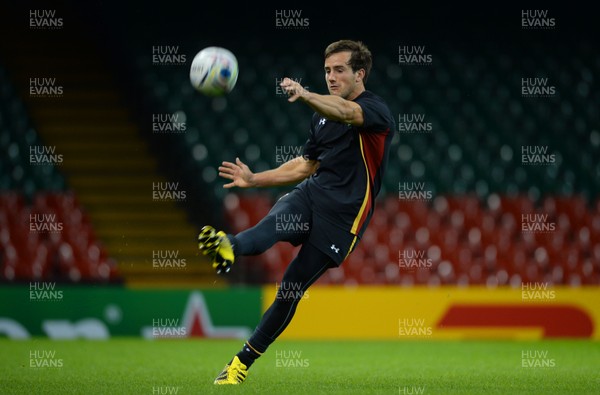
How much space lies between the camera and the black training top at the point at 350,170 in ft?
22.4

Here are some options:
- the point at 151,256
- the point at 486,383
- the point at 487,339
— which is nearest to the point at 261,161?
the point at 151,256

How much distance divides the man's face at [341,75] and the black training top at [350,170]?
0.11m

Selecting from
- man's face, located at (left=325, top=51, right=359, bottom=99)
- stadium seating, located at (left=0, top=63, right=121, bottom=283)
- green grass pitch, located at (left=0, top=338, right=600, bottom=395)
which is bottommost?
green grass pitch, located at (left=0, top=338, right=600, bottom=395)

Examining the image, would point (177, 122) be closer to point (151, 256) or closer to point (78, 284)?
point (151, 256)

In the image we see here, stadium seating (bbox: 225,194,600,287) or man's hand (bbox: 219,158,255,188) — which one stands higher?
man's hand (bbox: 219,158,255,188)

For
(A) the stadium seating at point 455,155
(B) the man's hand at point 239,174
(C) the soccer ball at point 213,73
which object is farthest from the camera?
(A) the stadium seating at point 455,155

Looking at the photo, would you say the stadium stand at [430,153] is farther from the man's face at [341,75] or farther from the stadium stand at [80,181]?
the man's face at [341,75]

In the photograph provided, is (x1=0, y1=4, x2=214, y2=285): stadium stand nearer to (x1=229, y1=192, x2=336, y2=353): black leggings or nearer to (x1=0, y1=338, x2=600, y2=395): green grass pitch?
(x1=0, y1=338, x2=600, y2=395): green grass pitch

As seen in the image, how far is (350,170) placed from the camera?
6879 millimetres

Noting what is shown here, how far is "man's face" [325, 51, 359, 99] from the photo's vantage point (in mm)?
6766

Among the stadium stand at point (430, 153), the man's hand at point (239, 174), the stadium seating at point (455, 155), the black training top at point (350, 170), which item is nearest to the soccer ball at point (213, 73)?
the man's hand at point (239, 174)

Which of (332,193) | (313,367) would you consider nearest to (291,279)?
(332,193)

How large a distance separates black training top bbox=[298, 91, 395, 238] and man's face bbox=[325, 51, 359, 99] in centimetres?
11

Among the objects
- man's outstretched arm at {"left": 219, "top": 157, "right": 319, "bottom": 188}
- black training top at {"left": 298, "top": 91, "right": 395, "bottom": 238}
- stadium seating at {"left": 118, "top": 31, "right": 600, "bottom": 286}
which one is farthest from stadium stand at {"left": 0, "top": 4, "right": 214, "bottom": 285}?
black training top at {"left": 298, "top": 91, "right": 395, "bottom": 238}
